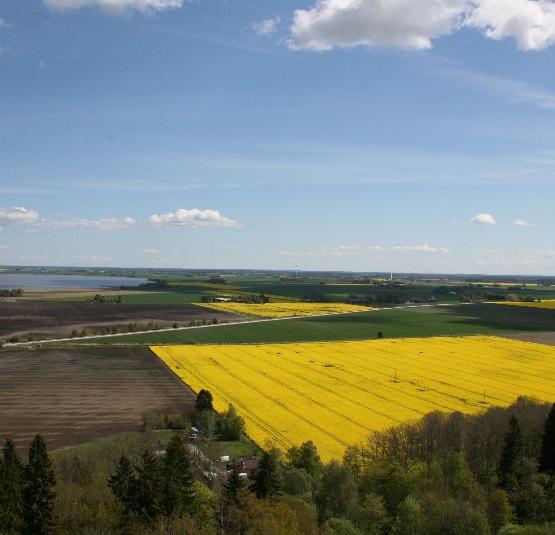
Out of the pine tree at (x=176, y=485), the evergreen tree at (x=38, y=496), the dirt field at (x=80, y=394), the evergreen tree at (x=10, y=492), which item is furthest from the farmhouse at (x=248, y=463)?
the evergreen tree at (x=10, y=492)

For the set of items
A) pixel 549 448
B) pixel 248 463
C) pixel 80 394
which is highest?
pixel 549 448

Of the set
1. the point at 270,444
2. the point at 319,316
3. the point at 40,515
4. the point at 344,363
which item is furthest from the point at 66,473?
the point at 319,316

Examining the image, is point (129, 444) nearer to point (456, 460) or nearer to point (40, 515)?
point (40, 515)

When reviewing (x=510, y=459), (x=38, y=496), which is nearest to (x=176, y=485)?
(x=38, y=496)

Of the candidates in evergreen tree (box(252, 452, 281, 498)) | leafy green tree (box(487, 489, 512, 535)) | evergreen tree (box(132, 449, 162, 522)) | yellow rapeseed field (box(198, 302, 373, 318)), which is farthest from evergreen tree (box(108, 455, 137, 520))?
yellow rapeseed field (box(198, 302, 373, 318))

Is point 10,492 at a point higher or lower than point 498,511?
higher

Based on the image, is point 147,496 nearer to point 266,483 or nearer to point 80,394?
point 266,483

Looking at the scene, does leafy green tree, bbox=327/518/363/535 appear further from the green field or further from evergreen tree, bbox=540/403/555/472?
the green field
